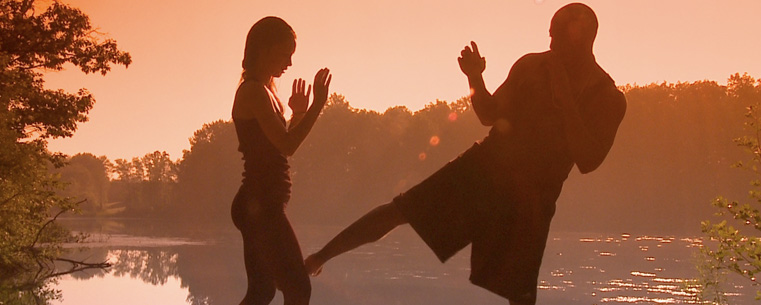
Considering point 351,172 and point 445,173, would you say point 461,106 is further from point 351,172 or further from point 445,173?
point 445,173

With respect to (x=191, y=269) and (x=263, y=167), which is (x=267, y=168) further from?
(x=191, y=269)

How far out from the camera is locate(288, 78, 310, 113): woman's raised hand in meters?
4.33

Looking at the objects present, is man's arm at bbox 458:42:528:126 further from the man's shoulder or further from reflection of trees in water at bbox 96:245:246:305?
reflection of trees in water at bbox 96:245:246:305

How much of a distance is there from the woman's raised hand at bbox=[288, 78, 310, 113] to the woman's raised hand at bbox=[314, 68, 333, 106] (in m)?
0.23

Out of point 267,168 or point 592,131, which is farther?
point 592,131

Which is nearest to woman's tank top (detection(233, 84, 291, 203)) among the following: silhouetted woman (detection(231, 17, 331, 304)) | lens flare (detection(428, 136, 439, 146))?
silhouetted woman (detection(231, 17, 331, 304))

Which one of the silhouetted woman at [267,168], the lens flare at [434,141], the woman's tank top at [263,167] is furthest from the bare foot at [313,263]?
the lens flare at [434,141]

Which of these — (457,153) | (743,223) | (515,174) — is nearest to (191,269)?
(743,223)

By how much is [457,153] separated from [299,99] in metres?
74.3

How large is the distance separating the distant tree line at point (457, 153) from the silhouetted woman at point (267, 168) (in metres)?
65.7

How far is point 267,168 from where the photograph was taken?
13.2 ft

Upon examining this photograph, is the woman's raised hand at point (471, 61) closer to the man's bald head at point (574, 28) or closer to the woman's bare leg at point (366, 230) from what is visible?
the man's bald head at point (574, 28)

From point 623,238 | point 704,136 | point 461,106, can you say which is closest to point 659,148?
point 704,136

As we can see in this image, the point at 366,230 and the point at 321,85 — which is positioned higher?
the point at 321,85
